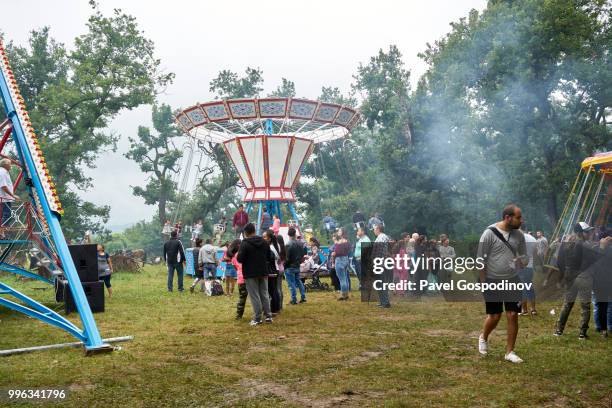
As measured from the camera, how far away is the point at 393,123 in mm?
41156

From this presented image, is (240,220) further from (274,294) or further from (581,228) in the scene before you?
(581,228)

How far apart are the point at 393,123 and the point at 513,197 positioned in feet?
37.1

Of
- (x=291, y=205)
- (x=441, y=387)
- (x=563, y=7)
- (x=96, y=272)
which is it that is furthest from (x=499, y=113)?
(x=441, y=387)

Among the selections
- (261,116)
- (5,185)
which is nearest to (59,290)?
→ (5,185)

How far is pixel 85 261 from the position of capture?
1262cm

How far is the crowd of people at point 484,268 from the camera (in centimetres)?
747

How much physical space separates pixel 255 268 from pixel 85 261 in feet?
14.3

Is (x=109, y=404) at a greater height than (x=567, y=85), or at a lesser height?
lesser

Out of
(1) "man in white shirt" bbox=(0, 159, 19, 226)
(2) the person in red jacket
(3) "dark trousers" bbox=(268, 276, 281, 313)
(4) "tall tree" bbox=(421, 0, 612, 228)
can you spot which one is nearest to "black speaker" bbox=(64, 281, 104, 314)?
(1) "man in white shirt" bbox=(0, 159, 19, 226)

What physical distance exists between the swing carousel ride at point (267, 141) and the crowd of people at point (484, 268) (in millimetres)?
6548

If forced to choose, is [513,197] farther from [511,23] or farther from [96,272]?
[96,272]

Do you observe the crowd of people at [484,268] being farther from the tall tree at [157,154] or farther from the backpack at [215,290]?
the tall tree at [157,154]

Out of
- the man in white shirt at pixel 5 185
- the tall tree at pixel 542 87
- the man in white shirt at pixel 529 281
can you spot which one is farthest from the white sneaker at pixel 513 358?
the tall tree at pixel 542 87

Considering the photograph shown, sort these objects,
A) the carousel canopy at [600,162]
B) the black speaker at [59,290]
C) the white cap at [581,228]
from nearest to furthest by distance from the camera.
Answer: the white cap at [581,228] → the black speaker at [59,290] → the carousel canopy at [600,162]
